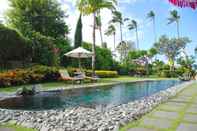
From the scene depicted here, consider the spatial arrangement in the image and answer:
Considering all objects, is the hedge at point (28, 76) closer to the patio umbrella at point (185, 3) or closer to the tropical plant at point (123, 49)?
the patio umbrella at point (185, 3)

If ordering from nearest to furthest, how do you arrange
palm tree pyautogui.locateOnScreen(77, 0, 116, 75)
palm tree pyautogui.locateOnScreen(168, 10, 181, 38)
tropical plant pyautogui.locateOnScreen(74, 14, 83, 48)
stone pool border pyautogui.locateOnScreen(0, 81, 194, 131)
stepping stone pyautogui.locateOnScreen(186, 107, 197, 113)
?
stone pool border pyautogui.locateOnScreen(0, 81, 194, 131)
stepping stone pyautogui.locateOnScreen(186, 107, 197, 113)
palm tree pyautogui.locateOnScreen(77, 0, 116, 75)
tropical plant pyautogui.locateOnScreen(74, 14, 83, 48)
palm tree pyautogui.locateOnScreen(168, 10, 181, 38)

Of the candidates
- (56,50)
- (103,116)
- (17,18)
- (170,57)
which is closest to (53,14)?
(17,18)

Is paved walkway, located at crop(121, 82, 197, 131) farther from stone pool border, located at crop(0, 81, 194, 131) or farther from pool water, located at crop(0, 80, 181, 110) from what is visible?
pool water, located at crop(0, 80, 181, 110)

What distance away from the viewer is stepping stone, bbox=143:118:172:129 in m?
4.91

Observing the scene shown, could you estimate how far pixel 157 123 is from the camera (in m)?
5.07

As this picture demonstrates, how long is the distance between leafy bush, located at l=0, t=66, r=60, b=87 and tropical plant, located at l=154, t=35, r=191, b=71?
3651cm

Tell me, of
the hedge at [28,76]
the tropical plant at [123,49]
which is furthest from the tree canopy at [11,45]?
the tropical plant at [123,49]

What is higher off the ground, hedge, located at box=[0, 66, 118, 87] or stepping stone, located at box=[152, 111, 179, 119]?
hedge, located at box=[0, 66, 118, 87]

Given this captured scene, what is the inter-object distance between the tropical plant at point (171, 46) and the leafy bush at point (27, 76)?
36.5 metres

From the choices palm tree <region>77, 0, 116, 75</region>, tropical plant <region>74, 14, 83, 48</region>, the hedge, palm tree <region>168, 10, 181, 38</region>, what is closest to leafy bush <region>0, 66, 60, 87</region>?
the hedge

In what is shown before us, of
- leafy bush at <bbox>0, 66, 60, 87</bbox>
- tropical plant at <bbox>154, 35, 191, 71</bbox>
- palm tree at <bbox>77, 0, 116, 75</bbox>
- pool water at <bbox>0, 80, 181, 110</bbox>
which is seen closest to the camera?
pool water at <bbox>0, 80, 181, 110</bbox>

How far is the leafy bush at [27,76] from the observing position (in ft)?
45.2

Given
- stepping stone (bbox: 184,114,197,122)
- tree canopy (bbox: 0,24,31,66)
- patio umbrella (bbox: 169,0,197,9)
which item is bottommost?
stepping stone (bbox: 184,114,197,122)

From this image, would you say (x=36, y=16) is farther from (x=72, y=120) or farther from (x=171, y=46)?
(x=171, y=46)
